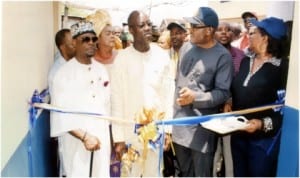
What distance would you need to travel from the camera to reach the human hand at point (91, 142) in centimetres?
147

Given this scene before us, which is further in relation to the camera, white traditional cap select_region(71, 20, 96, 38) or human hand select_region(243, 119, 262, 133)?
human hand select_region(243, 119, 262, 133)

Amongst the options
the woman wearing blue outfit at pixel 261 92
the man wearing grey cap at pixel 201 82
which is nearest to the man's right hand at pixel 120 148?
the man wearing grey cap at pixel 201 82

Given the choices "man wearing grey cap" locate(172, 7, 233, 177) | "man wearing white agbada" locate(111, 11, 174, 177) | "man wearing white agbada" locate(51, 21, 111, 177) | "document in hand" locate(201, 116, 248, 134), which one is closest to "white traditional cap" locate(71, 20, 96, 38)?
"man wearing white agbada" locate(51, 21, 111, 177)

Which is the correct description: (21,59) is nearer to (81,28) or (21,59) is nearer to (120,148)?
(81,28)

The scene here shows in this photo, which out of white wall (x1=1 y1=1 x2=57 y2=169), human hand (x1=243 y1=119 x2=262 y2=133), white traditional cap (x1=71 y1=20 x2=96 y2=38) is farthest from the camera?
human hand (x1=243 y1=119 x2=262 y2=133)

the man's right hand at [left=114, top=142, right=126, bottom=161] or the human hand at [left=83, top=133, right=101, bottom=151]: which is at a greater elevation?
the human hand at [left=83, top=133, right=101, bottom=151]

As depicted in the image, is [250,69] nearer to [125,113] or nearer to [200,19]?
[200,19]

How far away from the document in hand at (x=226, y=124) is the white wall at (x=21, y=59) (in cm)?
74

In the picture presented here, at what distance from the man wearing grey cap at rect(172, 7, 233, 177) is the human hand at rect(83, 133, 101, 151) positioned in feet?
1.12

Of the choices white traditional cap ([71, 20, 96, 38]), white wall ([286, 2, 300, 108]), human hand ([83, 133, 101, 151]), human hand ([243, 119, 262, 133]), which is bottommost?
human hand ([83, 133, 101, 151])

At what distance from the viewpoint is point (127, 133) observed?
59.1 inches

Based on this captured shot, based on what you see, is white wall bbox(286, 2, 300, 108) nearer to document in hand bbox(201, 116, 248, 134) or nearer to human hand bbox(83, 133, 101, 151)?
document in hand bbox(201, 116, 248, 134)

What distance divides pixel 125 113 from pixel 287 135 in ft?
2.40

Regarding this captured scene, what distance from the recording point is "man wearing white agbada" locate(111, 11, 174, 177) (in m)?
1.46
